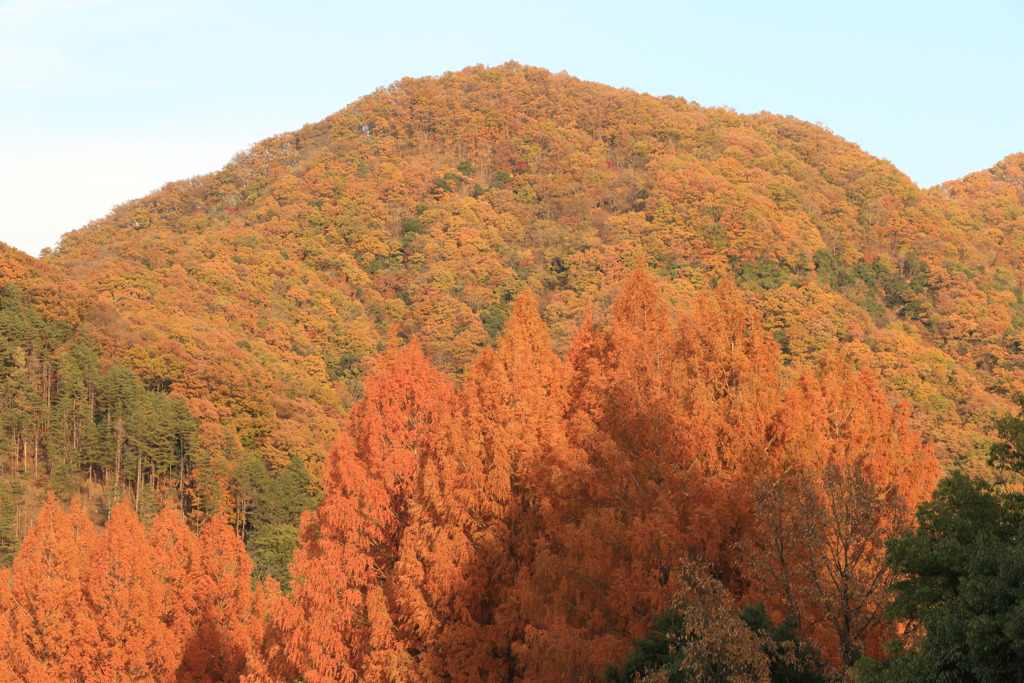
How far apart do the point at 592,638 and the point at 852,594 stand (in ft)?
14.3

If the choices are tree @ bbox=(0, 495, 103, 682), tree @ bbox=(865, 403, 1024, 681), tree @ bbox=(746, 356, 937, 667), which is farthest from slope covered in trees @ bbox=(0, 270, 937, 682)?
tree @ bbox=(0, 495, 103, 682)

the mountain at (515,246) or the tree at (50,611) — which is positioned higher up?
the mountain at (515,246)

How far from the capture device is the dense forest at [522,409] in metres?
15.6

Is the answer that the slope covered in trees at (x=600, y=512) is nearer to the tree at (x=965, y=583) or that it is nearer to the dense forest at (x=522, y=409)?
the dense forest at (x=522, y=409)

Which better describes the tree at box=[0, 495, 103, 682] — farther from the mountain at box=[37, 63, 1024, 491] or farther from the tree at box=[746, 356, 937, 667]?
the mountain at box=[37, 63, 1024, 491]

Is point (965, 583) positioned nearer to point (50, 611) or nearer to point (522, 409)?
point (522, 409)

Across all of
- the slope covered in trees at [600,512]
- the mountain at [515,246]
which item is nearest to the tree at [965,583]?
the slope covered in trees at [600,512]

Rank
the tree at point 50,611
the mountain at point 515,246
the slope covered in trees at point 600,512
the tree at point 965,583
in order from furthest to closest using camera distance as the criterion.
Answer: the mountain at point 515,246
the tree at point 50,611
the slope covered in trees at point 600,512
the tree at point 965,583

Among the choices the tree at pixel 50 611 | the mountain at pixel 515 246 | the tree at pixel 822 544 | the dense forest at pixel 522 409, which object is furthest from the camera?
the mountain at pixel 515 246

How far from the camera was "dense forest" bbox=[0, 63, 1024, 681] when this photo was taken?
A: 614 inches

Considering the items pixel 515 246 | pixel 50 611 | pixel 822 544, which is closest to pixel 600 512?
pixel 822 544

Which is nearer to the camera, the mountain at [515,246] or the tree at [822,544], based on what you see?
the tree at [822,544]

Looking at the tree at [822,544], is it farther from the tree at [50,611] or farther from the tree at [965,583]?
the tree at [50,611]

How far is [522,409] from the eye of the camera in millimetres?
19953
